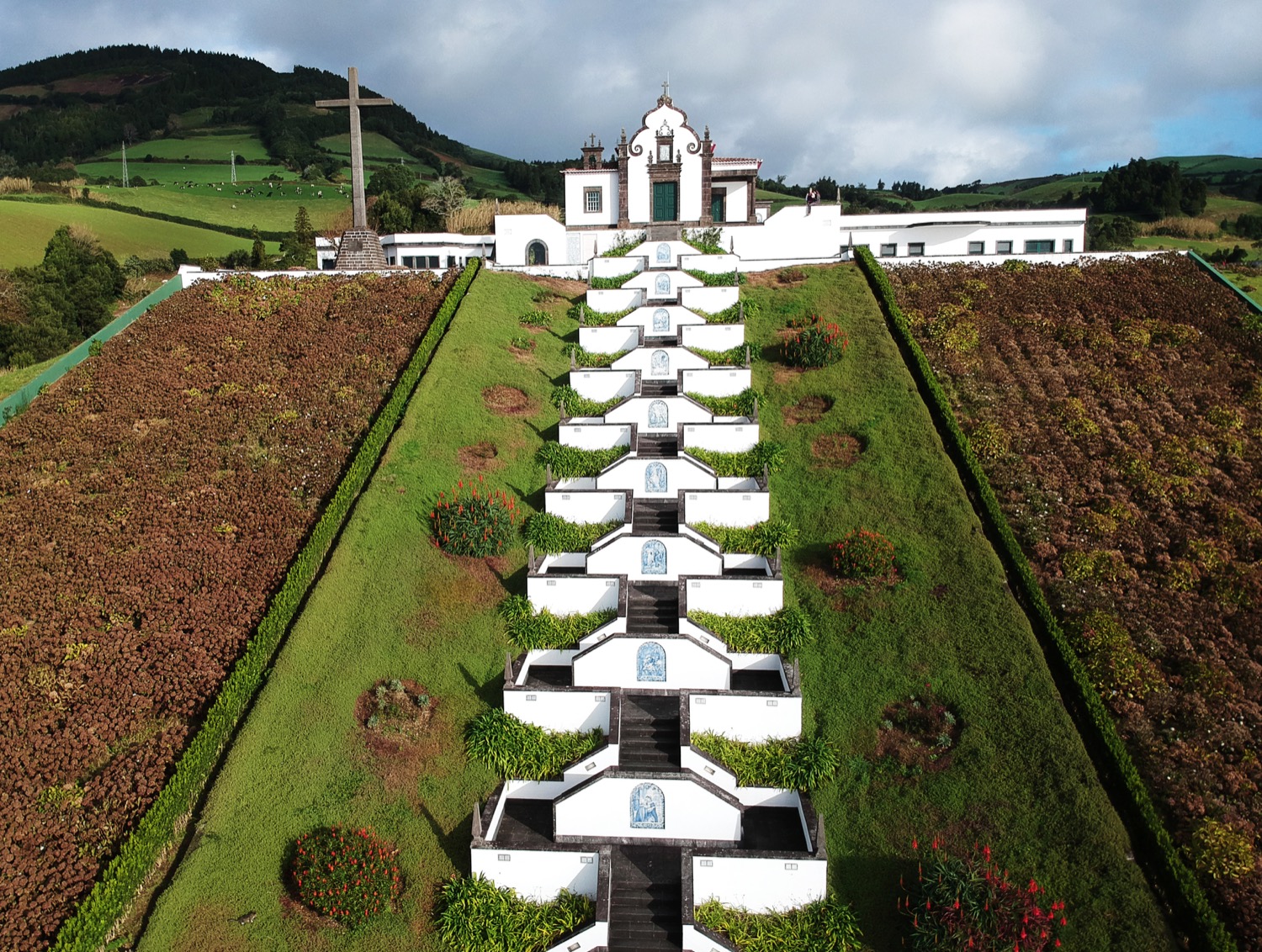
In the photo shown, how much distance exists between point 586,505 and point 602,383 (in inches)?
291

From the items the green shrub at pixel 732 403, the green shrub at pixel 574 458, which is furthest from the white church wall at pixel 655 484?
the green shrub at pixel 732 403

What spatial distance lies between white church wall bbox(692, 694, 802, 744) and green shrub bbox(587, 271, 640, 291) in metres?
24.4

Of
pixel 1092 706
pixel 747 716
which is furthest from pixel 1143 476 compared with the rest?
pixel 747 716

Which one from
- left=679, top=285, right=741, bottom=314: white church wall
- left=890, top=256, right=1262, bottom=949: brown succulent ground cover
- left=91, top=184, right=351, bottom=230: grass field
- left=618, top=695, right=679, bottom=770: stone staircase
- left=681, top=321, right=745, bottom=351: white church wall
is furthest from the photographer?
left=91, top=184, right=351, bottom=230: grass field

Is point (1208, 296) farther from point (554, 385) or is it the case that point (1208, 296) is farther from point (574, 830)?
point (574, 830)

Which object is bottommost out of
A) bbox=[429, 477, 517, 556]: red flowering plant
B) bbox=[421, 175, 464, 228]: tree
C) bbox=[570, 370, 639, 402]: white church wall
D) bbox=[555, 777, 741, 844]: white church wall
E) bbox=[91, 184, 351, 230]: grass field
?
bbox=[555, 777, 741, 844]: white church wall

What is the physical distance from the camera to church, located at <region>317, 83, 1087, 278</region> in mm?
43469

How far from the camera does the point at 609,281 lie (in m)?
38.8

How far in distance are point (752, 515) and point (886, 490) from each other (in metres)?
4.00

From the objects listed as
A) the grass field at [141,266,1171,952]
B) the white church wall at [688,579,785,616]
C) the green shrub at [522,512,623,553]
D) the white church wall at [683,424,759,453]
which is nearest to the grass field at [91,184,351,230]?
the white church wall at [683,424,759,453]

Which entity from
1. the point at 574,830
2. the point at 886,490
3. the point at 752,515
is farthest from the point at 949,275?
the point at 574,830

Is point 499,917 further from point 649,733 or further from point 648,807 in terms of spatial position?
point 649,733

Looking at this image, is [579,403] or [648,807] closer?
[648,807]

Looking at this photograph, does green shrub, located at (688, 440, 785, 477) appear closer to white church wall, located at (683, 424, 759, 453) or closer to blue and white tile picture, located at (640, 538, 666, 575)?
white church wall, located at (683, 424, 759, 453)
